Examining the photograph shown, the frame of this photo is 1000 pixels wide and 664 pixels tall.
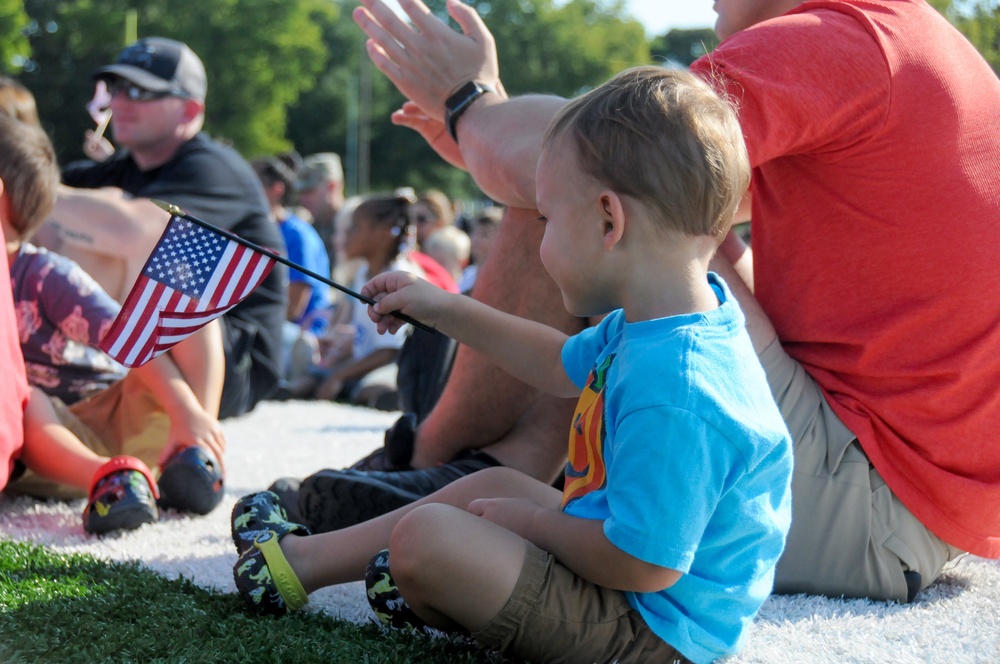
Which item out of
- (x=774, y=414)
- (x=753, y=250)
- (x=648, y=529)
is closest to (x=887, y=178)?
(x=753, y=250)

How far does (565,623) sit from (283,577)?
539 millimetres

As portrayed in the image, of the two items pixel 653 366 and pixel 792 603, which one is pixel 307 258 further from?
pixel 653 366

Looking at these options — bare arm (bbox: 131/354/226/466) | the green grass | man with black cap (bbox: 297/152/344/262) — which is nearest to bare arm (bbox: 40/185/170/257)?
bare arm (bbox: 131/354/226/466)

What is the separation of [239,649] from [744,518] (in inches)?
31.2

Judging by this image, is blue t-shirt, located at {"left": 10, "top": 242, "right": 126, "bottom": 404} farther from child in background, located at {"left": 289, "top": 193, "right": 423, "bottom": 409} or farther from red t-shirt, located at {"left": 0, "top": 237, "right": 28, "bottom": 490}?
child in background, located at {"left": 289, "top": 193, "right": 423, "bottom": 409}

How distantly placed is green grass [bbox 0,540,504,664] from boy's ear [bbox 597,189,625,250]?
695 millimetres

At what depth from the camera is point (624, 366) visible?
4.91ft

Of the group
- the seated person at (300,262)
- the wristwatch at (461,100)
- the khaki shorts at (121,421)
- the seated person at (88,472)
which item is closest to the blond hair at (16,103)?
the khaki shorts at (121,421)

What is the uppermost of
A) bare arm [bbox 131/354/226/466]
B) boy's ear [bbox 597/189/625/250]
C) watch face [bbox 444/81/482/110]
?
watch face [bbox 444/81/482/110]

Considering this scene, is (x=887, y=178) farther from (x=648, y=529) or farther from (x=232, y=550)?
(x=232, y=550)

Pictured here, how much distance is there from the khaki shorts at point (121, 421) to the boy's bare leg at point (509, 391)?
94 cm

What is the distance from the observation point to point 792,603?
203 centimetres

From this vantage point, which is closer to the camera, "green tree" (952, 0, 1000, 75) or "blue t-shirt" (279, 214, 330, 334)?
"green tree" (952, 0, 1000, 75)

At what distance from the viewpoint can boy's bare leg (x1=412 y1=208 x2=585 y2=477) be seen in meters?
2.30
